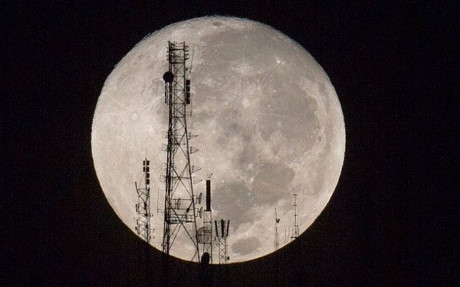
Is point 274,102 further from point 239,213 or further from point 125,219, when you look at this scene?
point 125,219

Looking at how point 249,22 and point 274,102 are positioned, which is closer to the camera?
point 274,102

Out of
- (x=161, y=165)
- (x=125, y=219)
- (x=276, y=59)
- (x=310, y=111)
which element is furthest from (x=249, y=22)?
(x=125, y=219)

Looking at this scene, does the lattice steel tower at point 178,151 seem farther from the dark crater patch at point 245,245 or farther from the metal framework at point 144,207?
the dark crater patch at point 245,245

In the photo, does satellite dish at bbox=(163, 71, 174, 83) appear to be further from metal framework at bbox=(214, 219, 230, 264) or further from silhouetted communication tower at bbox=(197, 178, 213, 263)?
metal framework at bbox=(214, 219, 230, 264)

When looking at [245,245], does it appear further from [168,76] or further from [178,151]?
[168,76]

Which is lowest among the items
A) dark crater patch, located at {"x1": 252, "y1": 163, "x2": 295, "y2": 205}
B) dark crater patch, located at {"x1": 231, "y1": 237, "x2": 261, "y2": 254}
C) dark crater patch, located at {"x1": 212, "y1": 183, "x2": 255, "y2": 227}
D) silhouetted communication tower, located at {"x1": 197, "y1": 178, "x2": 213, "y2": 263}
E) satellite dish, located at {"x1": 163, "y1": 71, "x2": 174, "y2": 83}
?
dark crater patch, located at {"x1": 231, "y1": 237, "x2": 261, "y2": 254}

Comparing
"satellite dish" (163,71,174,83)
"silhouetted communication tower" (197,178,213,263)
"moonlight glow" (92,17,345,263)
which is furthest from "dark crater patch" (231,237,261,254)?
"satellite dish" (163,71,174,83)
